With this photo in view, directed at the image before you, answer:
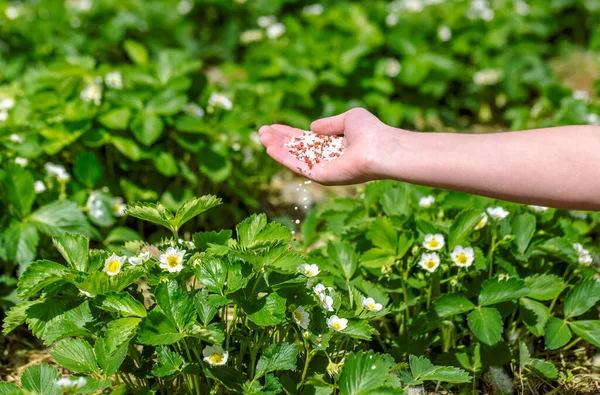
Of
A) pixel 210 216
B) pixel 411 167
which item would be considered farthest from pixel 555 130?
pixel 210 216

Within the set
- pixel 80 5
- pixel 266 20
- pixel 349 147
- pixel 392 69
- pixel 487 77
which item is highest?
pixel 349 147

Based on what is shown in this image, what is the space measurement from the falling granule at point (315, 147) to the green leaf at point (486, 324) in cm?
58

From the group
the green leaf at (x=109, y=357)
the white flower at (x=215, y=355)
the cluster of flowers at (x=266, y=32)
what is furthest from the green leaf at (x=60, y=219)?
the cluster of flowers at (x=266, y=32)

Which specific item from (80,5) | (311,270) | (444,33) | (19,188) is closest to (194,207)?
(311,270)

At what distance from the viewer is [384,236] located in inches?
81.8

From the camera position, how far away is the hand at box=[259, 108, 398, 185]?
179cm

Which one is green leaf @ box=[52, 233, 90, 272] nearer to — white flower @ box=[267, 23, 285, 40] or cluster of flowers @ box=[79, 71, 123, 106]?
cluster of flowers @ box=[79, 71, 123, 106]

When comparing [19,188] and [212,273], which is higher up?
[212,273]

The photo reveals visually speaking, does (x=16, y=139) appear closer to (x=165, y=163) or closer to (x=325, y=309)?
(x=165, y=163)

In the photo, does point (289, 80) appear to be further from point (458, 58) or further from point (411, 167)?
point (411, 167)

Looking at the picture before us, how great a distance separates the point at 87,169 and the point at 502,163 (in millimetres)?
1592

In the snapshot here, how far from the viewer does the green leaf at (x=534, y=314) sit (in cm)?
197

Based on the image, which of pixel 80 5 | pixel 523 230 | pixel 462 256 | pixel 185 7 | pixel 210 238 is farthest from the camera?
pixel 185 7

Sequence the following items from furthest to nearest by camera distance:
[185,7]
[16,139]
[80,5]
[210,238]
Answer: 1. [185,7]
2. [80,5]
3. [16,139]
4. [210,238]
